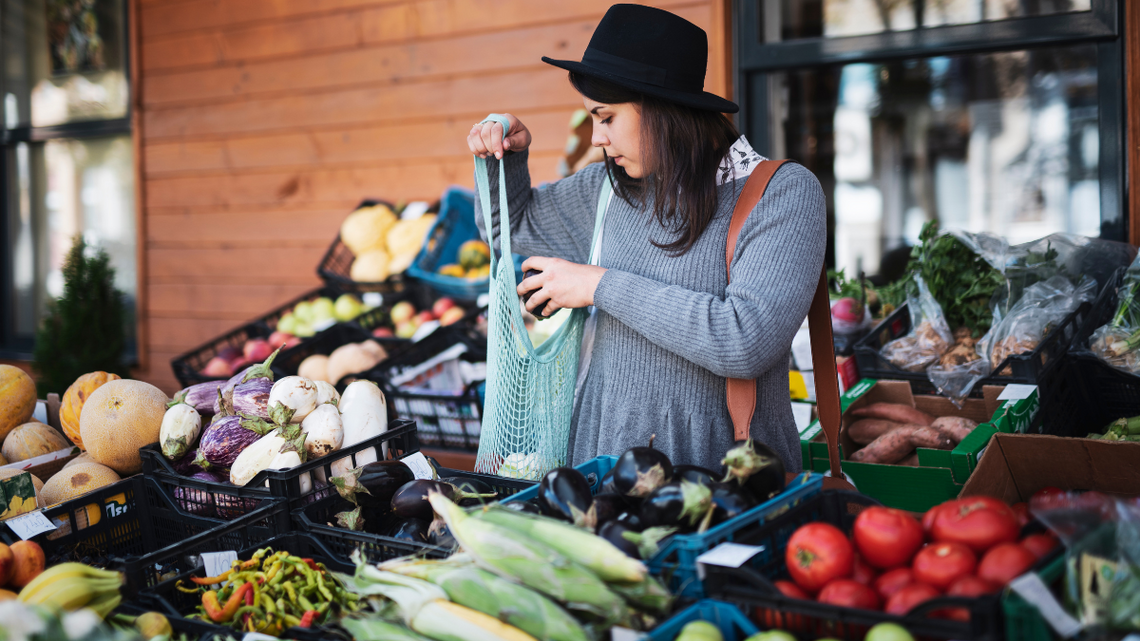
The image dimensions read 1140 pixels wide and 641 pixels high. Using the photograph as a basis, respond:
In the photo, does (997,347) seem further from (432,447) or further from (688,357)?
(432,447)

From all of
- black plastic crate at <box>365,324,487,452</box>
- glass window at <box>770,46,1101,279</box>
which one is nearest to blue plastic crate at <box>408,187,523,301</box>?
black plastic crate at <box>365,324,487,452</box>

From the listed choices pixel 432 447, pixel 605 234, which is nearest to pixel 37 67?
pixel 432 447

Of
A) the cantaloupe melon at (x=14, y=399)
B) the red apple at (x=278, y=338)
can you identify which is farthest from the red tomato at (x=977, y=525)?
the red apple at (x=278, y=338)

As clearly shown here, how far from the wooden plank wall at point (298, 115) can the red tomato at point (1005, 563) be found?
2763 mm

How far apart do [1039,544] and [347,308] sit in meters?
3.34

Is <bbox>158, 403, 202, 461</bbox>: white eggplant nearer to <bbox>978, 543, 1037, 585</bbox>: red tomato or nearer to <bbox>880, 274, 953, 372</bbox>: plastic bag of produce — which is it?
<bbox>978, 543, 1037, 585</bbox>: red tomato

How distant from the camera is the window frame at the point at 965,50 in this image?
2965mm

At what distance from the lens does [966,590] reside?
1046 mm

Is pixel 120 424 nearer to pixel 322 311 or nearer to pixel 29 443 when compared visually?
pixel 29 443

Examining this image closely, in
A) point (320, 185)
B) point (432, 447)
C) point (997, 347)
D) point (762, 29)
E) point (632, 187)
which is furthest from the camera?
point (320, 185)

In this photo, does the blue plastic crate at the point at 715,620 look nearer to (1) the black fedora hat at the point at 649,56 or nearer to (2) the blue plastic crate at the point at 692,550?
(2) the blue plastic crate at the point at 692,550

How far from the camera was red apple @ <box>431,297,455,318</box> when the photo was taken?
12.4 ft

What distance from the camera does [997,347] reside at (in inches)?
101

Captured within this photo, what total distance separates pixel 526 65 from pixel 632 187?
7.60 ft
